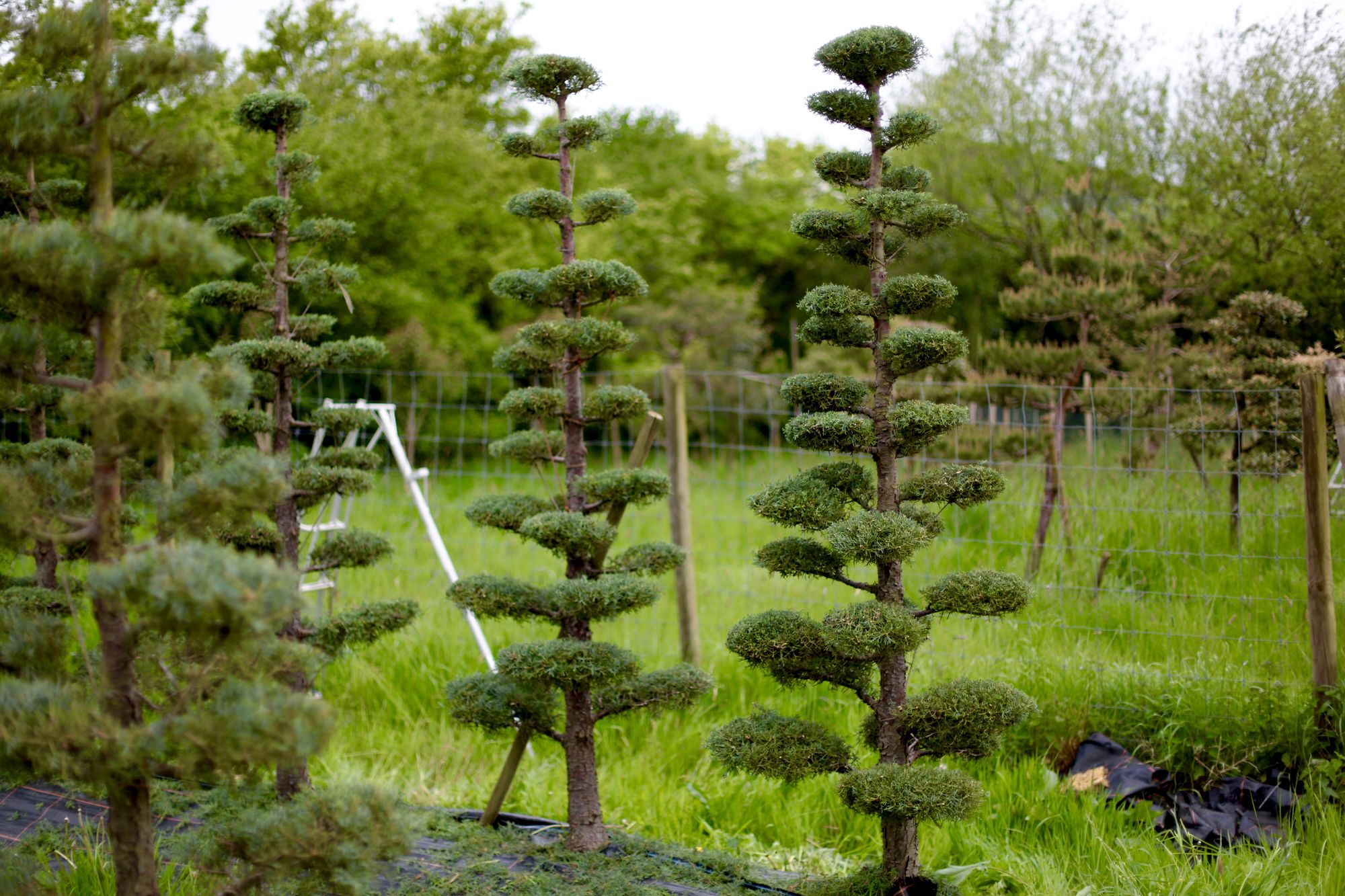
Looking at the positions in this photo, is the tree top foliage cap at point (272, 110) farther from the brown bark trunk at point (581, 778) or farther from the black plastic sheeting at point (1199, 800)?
the black plastic sheeting at point (1199, 800)

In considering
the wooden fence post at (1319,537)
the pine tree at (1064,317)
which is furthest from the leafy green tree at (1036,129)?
the wooden fence post at (1319,537)

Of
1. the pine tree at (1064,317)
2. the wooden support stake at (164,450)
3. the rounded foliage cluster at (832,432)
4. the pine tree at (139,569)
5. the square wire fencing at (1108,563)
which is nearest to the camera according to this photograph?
the pine tree at (139,569)

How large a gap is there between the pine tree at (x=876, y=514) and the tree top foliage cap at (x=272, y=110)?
1792mm

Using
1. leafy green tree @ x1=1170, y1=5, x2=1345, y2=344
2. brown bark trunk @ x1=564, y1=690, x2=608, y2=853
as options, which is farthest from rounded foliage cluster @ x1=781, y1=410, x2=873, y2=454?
leafy green tree @ x1=1170, y1=5, x2=1345, y2=344

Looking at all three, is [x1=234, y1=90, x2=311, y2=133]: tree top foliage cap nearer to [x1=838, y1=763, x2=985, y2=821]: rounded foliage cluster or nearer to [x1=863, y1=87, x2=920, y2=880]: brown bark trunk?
[x1=863, y1=87, x2=920, y2=880]: brown bark trunk

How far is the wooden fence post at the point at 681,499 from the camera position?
4.68 m

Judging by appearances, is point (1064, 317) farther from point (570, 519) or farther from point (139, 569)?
point (139, 569)

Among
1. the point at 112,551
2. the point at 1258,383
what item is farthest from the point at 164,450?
the point at 1258,383

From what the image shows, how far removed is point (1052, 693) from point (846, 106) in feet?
8.37

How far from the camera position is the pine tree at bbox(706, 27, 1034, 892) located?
8.99ft

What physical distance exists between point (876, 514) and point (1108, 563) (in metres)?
2.89

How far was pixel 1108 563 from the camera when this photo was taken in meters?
5.11

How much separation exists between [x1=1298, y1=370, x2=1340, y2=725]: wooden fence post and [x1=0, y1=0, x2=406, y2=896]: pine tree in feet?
11.1

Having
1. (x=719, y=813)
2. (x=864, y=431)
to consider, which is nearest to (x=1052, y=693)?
(x=719, y=813)
